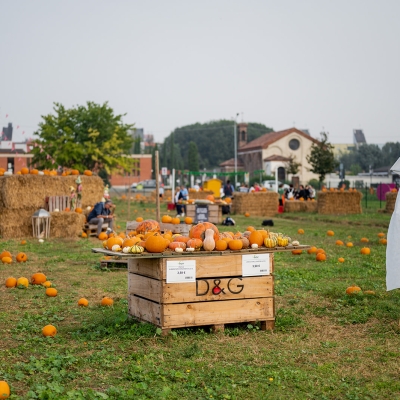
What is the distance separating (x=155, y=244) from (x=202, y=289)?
0.74 meters

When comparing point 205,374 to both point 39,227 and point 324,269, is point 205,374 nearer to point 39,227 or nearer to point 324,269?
point 324,269

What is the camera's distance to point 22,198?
69.7ft

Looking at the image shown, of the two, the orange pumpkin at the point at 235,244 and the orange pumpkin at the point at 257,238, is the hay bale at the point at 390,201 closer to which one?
the orange pumpkin at the point at 257,238

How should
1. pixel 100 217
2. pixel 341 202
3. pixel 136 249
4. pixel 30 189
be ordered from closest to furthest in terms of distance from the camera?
pixel 136 249 < pixel 100 217 < pixel 30 189 < pixel 341 202

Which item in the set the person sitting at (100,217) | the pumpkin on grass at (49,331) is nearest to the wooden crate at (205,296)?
the pumpkin on grass at (49,331)

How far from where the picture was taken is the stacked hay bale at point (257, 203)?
3638 cm

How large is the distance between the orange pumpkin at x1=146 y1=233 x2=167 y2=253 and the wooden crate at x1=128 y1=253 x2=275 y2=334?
105mm

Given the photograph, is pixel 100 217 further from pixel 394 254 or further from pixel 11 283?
pixel 394 254

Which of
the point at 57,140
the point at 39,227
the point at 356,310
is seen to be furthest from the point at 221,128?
the point at 356,310

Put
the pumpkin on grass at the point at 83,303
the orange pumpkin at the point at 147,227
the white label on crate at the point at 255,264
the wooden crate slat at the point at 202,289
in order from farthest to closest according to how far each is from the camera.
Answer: the orange pumpkin at the point at 147,227 → the pumpkin on grass at the point at 83,303 → the white label on crate at the point at 255,264 → the wooden crate slat at the point at 202,289

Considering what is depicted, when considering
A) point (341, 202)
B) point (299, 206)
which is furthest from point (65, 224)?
point (299, 206)

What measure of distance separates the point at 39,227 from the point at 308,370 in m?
15.8

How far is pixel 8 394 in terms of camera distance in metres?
5.30

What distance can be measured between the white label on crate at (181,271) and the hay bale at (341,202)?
28.9 m
